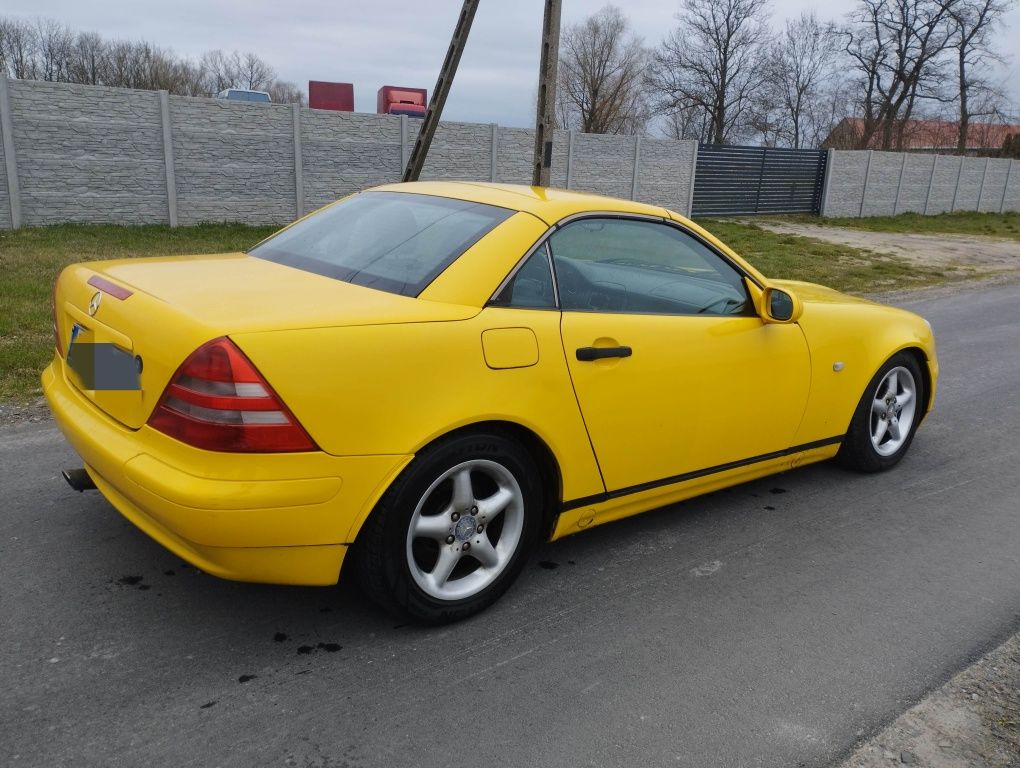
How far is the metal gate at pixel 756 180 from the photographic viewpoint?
22688 mm

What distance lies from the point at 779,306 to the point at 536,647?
1890 mm

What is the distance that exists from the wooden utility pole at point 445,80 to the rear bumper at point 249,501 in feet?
28.8

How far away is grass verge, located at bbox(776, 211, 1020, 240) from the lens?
78.6 ft

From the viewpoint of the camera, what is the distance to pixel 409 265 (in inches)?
120

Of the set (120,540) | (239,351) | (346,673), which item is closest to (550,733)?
(346,673)

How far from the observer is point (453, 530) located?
283 centimetres

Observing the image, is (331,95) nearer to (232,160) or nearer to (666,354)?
(232,160)

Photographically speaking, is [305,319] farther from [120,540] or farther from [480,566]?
[120,540]

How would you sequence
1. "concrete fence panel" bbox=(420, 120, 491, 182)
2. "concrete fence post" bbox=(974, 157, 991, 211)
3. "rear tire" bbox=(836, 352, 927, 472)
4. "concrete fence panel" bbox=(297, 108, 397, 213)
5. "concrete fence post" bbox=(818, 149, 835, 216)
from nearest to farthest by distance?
"rear tire" bbox=(836, 352, 927, 472) < "concrete fence panel" bbox=(297, 108, 397, 213) < "concrete fence panel" bbox=(420, 120, 491, 182) < "concrete fence post" bbox=(818, 149, 835, 216) < "concrete fence post" bbox=(974, 157, 991, 211)

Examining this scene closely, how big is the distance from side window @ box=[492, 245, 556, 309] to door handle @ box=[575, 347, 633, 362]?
0.20 meters

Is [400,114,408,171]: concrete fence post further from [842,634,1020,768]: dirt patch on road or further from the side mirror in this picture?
[842,634,1020,768]: dirt patch on road

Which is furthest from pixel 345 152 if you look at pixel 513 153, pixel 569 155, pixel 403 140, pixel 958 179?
pixel 958 179

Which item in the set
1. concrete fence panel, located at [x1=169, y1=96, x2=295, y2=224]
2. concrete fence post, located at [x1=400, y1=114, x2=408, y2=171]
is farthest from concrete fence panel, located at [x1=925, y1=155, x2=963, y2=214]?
concrete fence panel, located at [x1=169, y1=96, x2=295, y2=224]

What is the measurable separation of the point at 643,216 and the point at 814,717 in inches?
79.4
